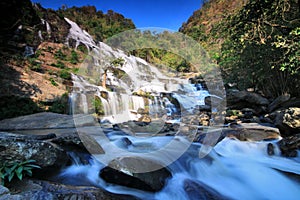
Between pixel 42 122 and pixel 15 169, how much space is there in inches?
216

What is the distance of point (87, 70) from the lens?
464 inches

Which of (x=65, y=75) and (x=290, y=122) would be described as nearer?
(x=290, y=122)

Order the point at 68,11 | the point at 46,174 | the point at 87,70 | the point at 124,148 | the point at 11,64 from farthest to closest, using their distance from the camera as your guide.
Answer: the point at 68,11 < the point at 87,70 < the point at 11,64 < the point at 124,148 < the point at 46,174

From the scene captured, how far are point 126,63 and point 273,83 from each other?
9.89 m

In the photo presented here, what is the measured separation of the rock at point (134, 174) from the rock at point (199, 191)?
1.24 feet

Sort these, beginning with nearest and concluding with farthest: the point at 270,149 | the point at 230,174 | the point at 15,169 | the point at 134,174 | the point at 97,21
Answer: the point at 15,169, the point at 134,174, the point at 230,174, the point at 270,149, the point at 97,21

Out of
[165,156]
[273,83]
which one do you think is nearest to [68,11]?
[273,83]

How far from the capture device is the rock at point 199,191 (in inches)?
93.9

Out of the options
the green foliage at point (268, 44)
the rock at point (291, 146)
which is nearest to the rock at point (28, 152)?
the green foliage at point (268, 44)

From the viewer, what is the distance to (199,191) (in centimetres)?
252

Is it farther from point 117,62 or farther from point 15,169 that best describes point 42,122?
point 117,62

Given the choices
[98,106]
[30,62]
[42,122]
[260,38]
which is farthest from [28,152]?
[30,62]

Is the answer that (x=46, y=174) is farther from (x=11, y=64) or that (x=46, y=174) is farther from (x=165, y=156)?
(x=11, y=64)

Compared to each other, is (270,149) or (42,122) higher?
(42,122)
